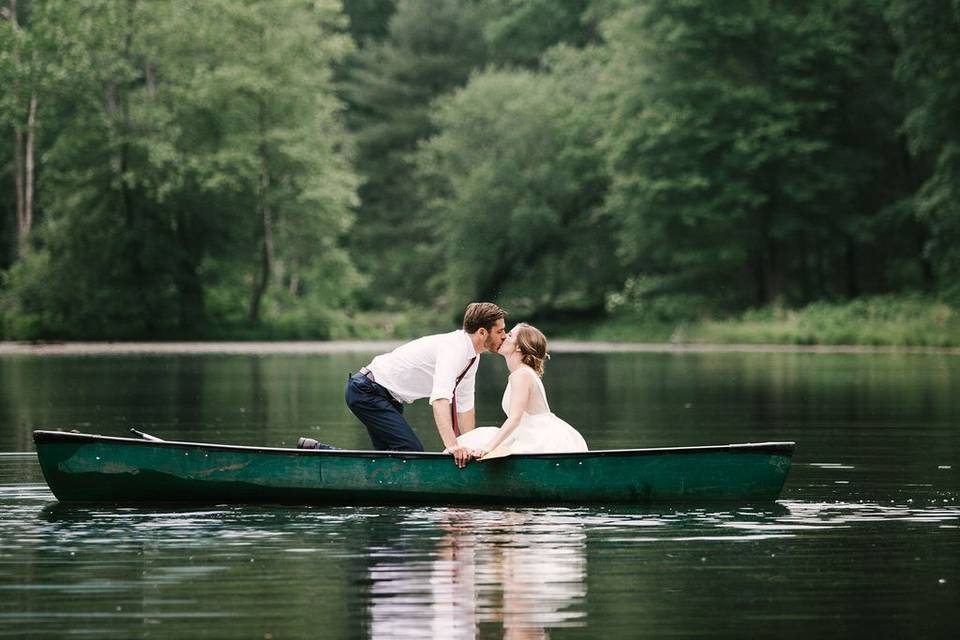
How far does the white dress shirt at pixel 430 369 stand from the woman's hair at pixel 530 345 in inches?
16.3

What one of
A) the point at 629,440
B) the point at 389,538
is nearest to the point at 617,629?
the point at 389,538

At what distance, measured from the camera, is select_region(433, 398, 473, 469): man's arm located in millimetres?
12719

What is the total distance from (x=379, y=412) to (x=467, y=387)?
2.27ft

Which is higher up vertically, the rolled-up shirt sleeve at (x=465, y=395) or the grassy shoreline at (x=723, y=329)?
the grassy shoreline at (x=723, y=329)

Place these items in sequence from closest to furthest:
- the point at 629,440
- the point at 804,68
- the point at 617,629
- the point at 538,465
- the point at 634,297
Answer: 1. the point at 617,629
2. the point at 538,465
3. the point at 629,440
4. the point at 804,68
5. the point at 634,297

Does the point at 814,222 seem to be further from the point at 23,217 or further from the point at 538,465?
the point at 538,465

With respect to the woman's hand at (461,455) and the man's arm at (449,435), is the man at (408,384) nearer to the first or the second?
the man's arm at (449,435)

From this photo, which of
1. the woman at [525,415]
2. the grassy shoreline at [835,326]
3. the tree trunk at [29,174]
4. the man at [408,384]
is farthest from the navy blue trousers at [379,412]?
the tree trunk at [29,174]

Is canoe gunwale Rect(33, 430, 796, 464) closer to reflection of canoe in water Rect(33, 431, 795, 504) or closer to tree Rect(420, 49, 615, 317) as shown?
reflection of canoe in water Rect(33, 431, 795, 504)

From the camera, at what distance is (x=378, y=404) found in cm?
1350

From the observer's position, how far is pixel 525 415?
13.8 metres

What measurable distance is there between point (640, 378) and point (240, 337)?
25440 millimetres

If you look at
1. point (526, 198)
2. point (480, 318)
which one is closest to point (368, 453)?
point (480, 318)

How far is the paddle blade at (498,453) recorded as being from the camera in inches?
508
